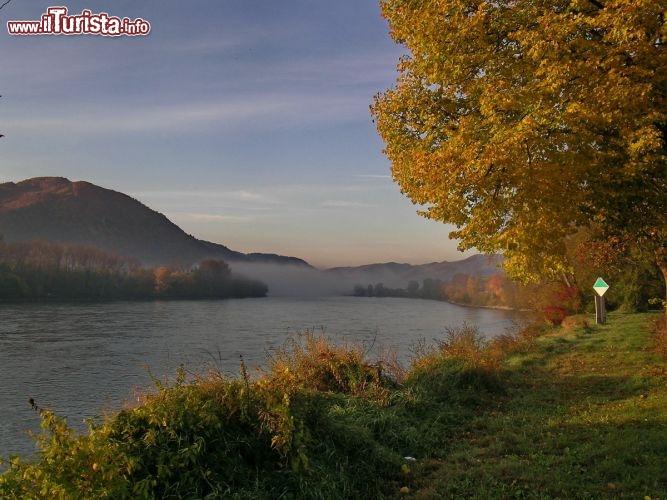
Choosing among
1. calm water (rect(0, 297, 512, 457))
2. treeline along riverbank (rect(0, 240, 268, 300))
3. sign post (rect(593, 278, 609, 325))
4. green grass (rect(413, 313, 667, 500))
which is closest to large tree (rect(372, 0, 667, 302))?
green grass (rect(413, 313, 667, 500))

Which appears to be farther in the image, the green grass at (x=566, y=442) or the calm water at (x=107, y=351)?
A: the calm water at (x=107, y=351)

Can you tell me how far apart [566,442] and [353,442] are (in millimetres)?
3640

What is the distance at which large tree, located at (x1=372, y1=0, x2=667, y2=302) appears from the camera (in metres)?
10.1

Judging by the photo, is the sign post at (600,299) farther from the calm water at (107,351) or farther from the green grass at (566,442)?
the green grass at (566,442)

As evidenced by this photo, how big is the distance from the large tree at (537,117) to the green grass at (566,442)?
3.27 meters

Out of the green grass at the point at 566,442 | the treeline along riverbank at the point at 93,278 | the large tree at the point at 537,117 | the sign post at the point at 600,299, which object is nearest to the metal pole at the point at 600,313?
the sign post at the point at 600,299

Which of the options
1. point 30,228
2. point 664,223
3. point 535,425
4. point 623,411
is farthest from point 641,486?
point 30,228

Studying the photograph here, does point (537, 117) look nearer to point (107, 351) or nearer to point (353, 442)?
point (353, 442)

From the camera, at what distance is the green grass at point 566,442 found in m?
7.00

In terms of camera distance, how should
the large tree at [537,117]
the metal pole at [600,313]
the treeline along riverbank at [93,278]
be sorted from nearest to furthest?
the large tree at [537,117], the metal pole at [600,313], the treeline along riverbank at [93,278]

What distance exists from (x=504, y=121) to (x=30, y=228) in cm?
17776

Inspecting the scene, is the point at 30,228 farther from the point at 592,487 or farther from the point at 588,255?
the point at 592,487

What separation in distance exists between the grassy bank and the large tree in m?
3.64

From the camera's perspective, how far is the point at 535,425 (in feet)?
33.1
